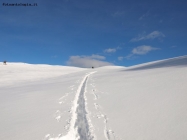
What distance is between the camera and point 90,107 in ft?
21.8

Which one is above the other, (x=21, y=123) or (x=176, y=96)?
(x=176, y=96)

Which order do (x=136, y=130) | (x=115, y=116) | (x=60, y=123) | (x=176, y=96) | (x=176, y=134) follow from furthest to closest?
(x=176, y=96) → (x=115, y=116) → (x=60, y=123) → (x=136, y=130) → (x=176, y=134)

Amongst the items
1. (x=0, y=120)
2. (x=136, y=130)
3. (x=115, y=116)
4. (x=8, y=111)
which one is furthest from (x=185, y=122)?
(x=8, y=111)

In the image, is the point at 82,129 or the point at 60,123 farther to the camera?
the point at 60,123

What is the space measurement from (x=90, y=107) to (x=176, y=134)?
351 centimetres

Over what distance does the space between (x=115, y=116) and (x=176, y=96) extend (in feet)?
9.56

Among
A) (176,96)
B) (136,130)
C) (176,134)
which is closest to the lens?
(176,134)

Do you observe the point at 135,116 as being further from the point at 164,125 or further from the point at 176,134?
the point at 176,134

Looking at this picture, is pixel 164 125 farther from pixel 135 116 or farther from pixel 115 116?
pixel 115 116

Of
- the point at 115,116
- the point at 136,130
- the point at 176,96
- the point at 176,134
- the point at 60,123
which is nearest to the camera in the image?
the point at 176,134

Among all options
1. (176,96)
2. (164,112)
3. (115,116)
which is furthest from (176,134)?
(176,96)

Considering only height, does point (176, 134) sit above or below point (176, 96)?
below

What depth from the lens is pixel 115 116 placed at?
18.0 ft

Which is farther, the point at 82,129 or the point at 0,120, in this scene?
the point at 0,120
